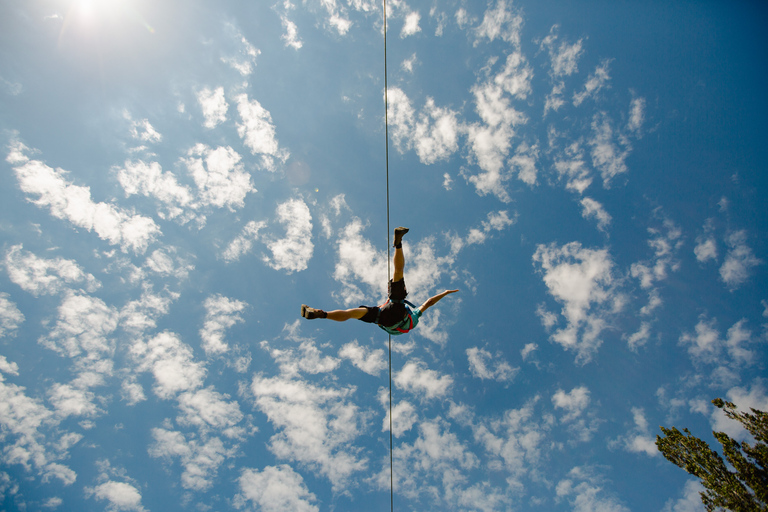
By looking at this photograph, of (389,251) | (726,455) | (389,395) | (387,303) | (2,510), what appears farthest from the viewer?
(2,510)

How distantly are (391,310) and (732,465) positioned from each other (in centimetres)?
1271

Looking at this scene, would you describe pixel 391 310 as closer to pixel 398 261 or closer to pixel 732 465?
pixel 398 261

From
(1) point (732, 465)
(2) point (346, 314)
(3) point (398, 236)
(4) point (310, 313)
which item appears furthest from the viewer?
(1) point (732, 465)

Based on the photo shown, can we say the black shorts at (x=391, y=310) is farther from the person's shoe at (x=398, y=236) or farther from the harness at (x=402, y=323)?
the person's shoe at (x=398, y=236)

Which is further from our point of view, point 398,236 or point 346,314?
point 398,236

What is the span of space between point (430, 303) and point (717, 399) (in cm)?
1126

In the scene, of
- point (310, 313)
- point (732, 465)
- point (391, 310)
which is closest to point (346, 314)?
point (310, 313)

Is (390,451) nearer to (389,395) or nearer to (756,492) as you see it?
(389,395)

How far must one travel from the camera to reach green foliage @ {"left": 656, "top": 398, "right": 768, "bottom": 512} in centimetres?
895

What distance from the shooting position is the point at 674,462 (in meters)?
10.5

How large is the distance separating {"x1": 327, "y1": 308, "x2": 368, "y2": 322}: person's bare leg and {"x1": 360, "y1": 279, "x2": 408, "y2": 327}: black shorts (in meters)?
0.17

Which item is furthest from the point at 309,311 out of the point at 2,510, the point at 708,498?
the point at 2,510

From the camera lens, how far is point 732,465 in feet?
31.2

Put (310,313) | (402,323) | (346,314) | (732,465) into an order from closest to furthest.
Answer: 1. (310,313)
2. (346,314)
3. (402,323)
4. (732,465)
